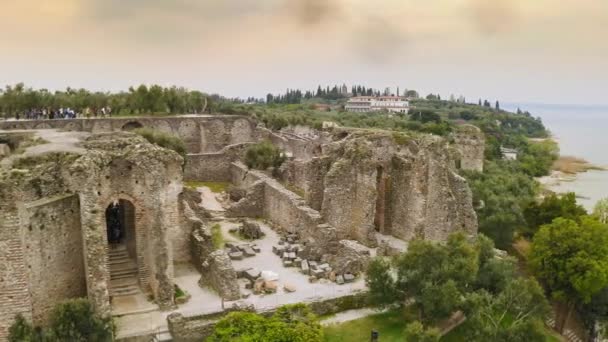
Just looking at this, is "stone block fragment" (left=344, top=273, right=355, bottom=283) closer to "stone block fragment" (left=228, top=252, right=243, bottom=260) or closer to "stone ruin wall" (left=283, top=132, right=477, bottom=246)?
"stone ruin wall" (left=283, top=132, right=477, bottom=246)

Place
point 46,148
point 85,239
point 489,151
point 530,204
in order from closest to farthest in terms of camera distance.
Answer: point 85,239, point 46,148, point 530,204, point 489,151

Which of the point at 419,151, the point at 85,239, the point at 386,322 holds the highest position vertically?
the point at 419,151

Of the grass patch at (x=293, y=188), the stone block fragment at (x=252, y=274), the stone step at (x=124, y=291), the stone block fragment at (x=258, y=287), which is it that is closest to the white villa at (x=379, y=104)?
the grass patch at (x=293, y=188)

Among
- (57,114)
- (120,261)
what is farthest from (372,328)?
(57,114)

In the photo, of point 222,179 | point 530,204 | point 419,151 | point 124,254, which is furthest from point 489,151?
point 124,254

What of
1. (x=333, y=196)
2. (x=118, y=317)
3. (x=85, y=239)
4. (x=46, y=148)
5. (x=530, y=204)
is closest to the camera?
(x=85, y=239)

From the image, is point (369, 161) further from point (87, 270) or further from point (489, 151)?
point (489, 151)

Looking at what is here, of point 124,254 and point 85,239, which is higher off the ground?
point 85,239
